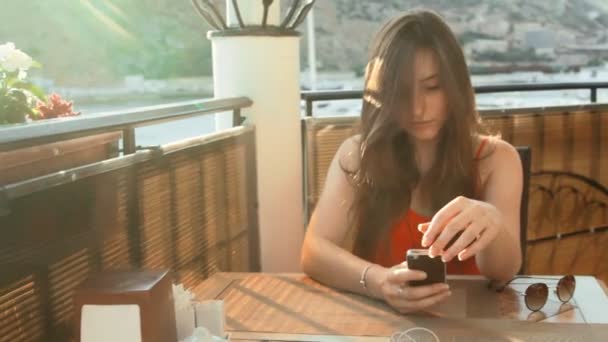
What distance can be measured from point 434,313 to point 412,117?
20.3 inches

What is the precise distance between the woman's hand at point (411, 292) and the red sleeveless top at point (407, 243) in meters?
0.39

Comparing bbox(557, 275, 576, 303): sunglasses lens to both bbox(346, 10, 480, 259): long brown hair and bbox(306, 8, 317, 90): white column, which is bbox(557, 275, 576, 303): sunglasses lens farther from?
bbox(306, 8, 317, 90): white column

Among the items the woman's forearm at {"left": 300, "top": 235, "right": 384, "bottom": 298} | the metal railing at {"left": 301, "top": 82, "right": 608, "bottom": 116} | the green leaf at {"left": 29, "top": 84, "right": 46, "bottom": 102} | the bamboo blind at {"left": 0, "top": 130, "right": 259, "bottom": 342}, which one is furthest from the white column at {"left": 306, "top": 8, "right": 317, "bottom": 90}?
the woman's forearm at {"left": 300, "top": 235, "right": 384, "bottom": 298}

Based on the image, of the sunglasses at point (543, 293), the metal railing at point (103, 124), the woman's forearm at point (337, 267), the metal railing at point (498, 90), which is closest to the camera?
the metal railing at point (103, 124)

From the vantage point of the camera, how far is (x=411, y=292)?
123 centimetres

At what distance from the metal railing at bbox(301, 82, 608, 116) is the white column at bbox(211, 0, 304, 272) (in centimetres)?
29

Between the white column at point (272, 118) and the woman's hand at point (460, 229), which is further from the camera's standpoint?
the white column at point (272, 118)

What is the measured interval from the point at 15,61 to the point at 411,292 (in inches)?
45.9

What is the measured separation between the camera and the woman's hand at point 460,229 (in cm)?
118

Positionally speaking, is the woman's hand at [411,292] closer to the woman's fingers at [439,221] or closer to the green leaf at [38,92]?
the woman's fingers at [439,221]

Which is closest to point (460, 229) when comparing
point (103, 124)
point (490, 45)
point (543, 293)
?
point (543, 293)

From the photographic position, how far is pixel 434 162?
1.73 metres

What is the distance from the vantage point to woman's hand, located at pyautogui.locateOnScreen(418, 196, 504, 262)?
118 centimetres

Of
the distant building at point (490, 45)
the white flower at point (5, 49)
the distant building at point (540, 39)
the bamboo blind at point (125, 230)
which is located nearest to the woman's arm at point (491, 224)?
the bamboo blind at point (125, 230)
